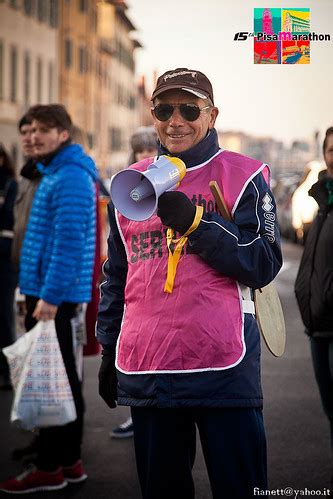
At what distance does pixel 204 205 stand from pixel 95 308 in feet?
9.11

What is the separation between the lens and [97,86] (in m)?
63.5

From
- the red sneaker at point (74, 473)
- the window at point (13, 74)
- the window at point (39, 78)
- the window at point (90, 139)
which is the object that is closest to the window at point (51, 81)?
the window at point (39, 78)

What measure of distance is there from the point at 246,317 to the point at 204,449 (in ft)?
1.58

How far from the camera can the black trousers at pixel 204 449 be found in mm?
3578

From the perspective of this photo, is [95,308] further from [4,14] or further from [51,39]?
[51,39]

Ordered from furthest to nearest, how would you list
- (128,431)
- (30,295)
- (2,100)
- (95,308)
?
1. (2,100)
2. (128,431)
3. (95,308)
4. (30,295)

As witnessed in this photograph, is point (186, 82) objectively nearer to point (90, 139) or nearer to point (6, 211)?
point (6, 211)

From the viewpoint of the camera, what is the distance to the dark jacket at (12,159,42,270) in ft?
19.2

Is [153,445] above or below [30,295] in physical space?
below

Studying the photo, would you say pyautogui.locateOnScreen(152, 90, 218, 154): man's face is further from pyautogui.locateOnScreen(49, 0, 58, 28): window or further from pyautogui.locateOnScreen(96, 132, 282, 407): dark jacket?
pyautogui.locateOnScreen(49, 0, 58, 28): window

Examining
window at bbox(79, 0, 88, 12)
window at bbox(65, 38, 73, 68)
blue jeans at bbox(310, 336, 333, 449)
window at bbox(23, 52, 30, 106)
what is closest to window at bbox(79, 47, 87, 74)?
window at bbox(65, 38, 73, 68)

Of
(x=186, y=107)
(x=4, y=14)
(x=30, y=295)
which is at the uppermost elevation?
(x=4, y=14)

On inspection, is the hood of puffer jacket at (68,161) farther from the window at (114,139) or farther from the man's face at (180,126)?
the window at (114,139)

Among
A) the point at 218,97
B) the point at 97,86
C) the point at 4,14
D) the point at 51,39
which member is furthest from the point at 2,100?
the point at 218,97
